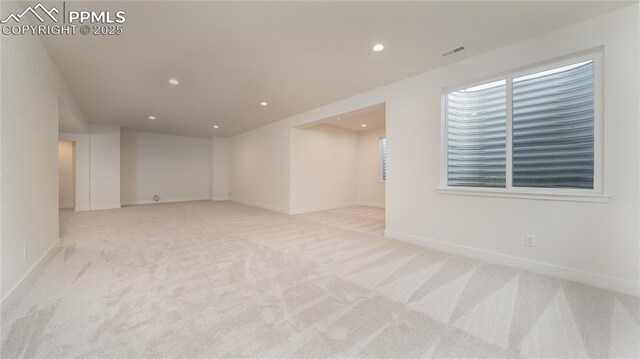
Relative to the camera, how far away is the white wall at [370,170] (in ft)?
25.3

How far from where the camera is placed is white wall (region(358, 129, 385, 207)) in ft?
25.3

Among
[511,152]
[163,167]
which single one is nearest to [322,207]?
[511,152]

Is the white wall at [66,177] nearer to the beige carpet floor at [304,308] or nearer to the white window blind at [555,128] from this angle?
the beige carpet floor at [304,308]

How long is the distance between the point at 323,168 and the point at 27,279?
19.0ft

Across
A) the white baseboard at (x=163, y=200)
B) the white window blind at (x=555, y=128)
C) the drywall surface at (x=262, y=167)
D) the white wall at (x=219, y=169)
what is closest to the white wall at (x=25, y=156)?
the drywall surface at (x=262, y=167)

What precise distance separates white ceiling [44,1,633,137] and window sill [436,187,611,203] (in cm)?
175

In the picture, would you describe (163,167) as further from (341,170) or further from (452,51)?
(452,51)

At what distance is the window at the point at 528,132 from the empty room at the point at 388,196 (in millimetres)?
19

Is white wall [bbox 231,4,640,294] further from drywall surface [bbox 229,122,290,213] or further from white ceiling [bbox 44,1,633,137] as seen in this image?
drywall surface [bbox 229,122,290,213]

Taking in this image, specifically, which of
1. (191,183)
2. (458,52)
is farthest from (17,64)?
(191,183)

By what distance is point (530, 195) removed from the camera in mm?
2688

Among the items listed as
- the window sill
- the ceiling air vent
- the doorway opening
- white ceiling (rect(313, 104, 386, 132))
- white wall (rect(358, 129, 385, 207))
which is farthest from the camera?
white wall (rect(358, 129, 385, 207))

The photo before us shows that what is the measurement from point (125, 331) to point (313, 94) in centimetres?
414

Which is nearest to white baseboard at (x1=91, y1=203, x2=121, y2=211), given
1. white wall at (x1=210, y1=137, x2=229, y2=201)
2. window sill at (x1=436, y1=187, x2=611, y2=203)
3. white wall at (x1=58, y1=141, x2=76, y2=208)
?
white wall at (x1=58, y1=141, x2=76, y2=208)
